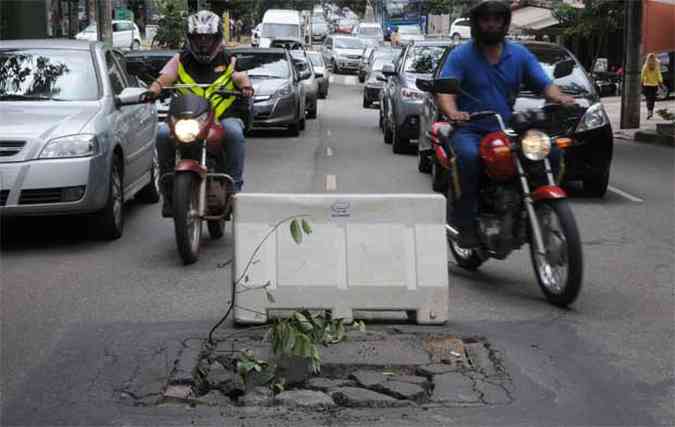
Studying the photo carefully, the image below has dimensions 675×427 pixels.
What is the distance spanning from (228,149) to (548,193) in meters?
3.08

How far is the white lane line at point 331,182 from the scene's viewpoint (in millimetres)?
14510

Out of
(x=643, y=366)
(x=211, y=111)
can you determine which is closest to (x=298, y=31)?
(x=211, y=111)

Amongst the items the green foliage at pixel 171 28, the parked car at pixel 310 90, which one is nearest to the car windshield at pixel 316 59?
the green foliage at pixel 171 28

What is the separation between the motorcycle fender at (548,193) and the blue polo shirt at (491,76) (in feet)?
2.18

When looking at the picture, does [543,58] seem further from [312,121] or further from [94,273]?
[312,121]

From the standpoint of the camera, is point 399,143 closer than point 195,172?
No

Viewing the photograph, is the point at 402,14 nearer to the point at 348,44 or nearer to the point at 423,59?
the point at 348,44

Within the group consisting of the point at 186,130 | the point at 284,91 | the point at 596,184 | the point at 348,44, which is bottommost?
the point at 348,44

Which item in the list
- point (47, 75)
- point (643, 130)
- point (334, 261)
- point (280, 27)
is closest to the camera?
point (334, 261)

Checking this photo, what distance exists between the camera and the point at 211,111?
9672 millimetres

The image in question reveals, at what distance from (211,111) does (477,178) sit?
236cm

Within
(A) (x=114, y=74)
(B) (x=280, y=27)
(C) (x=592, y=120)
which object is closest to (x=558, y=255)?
(A) (x=114, y=74)

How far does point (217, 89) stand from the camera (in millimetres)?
10000

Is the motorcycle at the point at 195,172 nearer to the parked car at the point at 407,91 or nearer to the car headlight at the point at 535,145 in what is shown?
the car headlight at the point at 535,145
